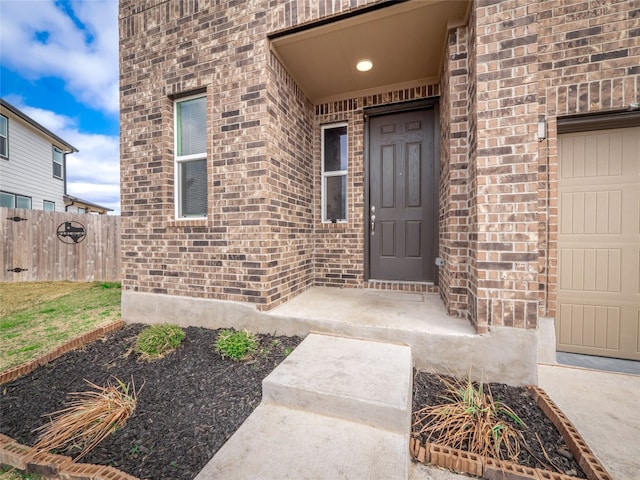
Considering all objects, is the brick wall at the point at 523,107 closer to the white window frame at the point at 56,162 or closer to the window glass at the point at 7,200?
the window glass at the point at 7,200

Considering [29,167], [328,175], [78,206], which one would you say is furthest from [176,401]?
[78,206]

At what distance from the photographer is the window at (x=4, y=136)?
29.3 feet

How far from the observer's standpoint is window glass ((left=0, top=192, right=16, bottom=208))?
28.9 ft

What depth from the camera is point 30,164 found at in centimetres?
1003

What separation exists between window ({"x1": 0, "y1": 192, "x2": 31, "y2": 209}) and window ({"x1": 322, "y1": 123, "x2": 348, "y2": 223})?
11549 mm

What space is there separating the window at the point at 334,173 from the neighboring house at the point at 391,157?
0.9 inches

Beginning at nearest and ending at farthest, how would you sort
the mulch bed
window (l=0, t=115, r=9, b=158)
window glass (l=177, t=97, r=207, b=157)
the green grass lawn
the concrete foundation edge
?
the mulch bed < the concrete foundation edge < the green grass lawn < window glass (l=177, t=97, r=207, b=157) < window (l=0, t=115, r=9, b=158)

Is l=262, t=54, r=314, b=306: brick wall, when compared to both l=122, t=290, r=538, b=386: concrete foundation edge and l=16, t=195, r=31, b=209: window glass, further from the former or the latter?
l=16, t=195, r=31, b=209: window glass

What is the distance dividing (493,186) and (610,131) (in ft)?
5.22

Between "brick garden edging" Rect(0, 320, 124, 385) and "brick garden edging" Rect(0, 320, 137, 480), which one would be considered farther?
"brick garden edging" Rect(0, 320, 124, 385)

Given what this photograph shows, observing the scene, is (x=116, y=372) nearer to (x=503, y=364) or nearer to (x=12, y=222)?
(x=503, y=364)

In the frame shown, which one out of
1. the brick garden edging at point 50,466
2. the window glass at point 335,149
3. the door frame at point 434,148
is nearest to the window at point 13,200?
the brick garden edging at point 50,466

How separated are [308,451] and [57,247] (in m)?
8.54

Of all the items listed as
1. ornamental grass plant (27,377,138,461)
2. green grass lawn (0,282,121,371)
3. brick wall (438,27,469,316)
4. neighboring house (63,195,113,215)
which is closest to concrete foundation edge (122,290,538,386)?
brick wall (438,27,469,316)
